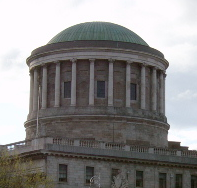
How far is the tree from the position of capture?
2558 inches

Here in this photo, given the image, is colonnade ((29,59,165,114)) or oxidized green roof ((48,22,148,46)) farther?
oxidized green roof ((48,22,148,46))

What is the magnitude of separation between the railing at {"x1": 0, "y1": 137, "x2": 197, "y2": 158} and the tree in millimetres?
2850

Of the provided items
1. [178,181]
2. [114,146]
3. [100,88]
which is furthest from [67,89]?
[178,181]

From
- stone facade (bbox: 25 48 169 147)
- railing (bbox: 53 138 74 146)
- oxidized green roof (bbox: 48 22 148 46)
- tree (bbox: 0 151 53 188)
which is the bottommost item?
tree (bbox: 0 151 53 188)

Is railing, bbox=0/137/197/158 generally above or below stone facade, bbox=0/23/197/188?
below

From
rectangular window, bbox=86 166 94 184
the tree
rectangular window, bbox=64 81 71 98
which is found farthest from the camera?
rectangular window, bbox=64 81 71 98

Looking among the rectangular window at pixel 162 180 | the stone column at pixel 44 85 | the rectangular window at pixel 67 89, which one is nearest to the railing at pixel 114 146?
the rectangular window at pixel 162 180

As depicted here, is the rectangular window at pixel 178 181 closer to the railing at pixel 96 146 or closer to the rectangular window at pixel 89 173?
the railing at pixel 96 146

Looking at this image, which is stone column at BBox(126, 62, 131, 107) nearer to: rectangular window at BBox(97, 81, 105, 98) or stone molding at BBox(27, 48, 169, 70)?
stone molding at BBox(27, 48, 169, 70)

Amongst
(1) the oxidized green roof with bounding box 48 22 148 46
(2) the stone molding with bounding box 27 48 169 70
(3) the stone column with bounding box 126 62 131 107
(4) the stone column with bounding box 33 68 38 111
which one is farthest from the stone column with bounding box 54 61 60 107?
(3) the stone column with bounding box 126 62 131 107

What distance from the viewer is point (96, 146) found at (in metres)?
75.2

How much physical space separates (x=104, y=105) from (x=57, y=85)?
5866mm

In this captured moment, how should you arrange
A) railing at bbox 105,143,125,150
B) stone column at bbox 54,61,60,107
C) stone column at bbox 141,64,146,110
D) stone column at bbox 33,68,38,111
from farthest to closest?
stone column at bbox 33,68,38,111 → stone column at bbox 141,64,146,110 → stone column at bbox 54,61,60,107 → railing at bbox 105,143,125,150

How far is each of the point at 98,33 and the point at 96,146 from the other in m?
17.8
